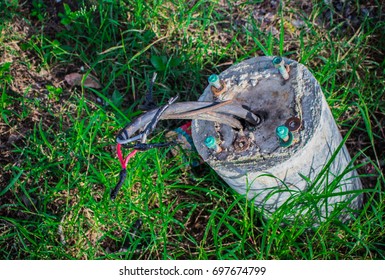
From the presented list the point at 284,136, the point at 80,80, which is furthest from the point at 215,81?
the point at 80,80

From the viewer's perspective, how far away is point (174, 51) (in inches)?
115

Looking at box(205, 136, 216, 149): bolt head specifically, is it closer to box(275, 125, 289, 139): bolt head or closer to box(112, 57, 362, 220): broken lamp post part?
box(112, 57, 362, 220): broken lamp post part

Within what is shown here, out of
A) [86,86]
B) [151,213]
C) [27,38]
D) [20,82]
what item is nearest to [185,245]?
[151,213]

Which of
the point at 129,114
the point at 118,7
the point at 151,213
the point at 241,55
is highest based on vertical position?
the point at 118,7

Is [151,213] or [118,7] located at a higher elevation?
[118,7]

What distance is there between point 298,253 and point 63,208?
118 centimetres

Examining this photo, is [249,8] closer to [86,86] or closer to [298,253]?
[86,86]

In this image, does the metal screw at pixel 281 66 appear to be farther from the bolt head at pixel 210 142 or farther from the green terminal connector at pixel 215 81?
the bolt head at pixel 210 142

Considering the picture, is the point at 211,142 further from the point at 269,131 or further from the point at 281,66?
the point at 281,66

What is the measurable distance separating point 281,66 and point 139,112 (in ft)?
3.04

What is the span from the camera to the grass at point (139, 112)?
248 centimetres

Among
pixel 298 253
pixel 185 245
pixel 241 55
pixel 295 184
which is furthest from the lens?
pixel 241 55

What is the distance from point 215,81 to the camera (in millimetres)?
2014

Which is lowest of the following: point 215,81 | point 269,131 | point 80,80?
point 80,80
